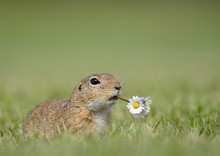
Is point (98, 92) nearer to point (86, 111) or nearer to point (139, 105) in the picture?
point (86, 111)

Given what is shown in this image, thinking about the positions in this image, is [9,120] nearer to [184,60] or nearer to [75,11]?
[184,60]

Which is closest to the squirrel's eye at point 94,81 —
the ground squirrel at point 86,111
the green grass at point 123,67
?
the ground squirrel at point 86,111

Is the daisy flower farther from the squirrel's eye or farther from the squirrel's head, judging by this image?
the squirrel's eye

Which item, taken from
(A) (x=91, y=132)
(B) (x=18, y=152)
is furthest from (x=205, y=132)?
(B) (x=18, y=152)

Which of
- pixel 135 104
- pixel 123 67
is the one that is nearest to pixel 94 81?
pixel 135 104

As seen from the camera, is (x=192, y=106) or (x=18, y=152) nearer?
(x=18, y=152)

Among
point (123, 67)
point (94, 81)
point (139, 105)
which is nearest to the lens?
point (139, 105)

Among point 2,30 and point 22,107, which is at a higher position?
point 2,30
